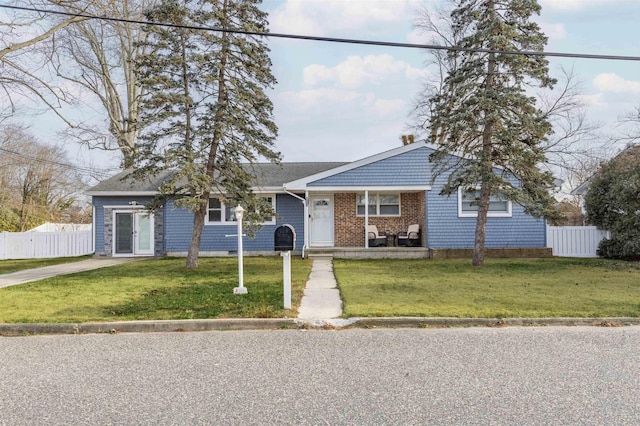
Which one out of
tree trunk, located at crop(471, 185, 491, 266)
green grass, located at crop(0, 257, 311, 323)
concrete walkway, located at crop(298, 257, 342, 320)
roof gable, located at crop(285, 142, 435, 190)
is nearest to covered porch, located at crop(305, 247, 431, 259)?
roof gable, located at crop(285, 142, 435, 190)

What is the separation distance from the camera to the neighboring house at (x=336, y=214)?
16500 millimetres

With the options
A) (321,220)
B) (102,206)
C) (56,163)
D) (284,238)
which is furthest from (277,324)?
(56,163)

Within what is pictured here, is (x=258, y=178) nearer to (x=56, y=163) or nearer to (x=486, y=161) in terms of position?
(x=486, y=161)

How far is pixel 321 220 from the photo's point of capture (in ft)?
58.6

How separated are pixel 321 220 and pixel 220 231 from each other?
4080mm

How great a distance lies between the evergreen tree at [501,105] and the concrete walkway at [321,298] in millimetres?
4869

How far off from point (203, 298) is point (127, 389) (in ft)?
13.7

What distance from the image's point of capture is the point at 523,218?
54.6ft

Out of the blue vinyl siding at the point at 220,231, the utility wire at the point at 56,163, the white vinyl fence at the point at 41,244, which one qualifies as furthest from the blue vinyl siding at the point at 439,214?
the utility wire at the point at 56,163

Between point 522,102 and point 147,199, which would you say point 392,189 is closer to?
point 522,102

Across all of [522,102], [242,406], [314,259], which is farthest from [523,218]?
[242,406]

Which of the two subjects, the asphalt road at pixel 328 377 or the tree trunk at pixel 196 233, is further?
the tree trunk at pixel 196 233

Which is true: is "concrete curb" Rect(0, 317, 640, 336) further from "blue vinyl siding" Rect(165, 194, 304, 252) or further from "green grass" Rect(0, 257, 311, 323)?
"blue vinyl siding" Rect(165, 194, 304, 252)

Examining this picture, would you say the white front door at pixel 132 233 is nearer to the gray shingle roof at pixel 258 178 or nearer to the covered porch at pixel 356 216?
the gray shingle roof at pixel 258 178
